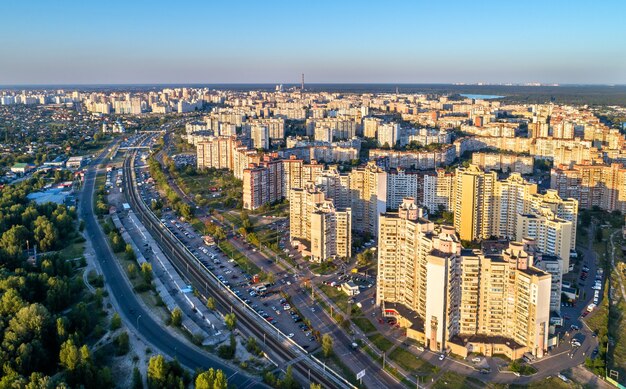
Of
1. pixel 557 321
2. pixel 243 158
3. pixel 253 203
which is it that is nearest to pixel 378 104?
pixel 243 158

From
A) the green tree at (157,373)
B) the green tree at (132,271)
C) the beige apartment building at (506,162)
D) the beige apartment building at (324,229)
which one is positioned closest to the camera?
the green tree at (157,373)

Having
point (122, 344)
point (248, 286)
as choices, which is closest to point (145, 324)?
point (122, 344)

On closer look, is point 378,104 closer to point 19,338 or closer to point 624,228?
point 624,228

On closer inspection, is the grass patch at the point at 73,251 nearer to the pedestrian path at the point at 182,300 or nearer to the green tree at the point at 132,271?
the pedestrian path at the point at 182,300

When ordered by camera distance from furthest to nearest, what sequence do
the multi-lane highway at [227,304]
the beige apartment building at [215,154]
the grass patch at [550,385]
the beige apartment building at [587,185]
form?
the beige apartment building at [215,154] → the beige apartment building at [587,185] → the multi-lane highway at [227,304] → the grass patch at [550,385]

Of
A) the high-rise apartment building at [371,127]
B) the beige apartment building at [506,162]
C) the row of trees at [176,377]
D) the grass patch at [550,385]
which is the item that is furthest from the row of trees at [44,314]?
the high-rise apartment building at [371,127]

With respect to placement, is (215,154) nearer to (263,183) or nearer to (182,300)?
(263,183)
